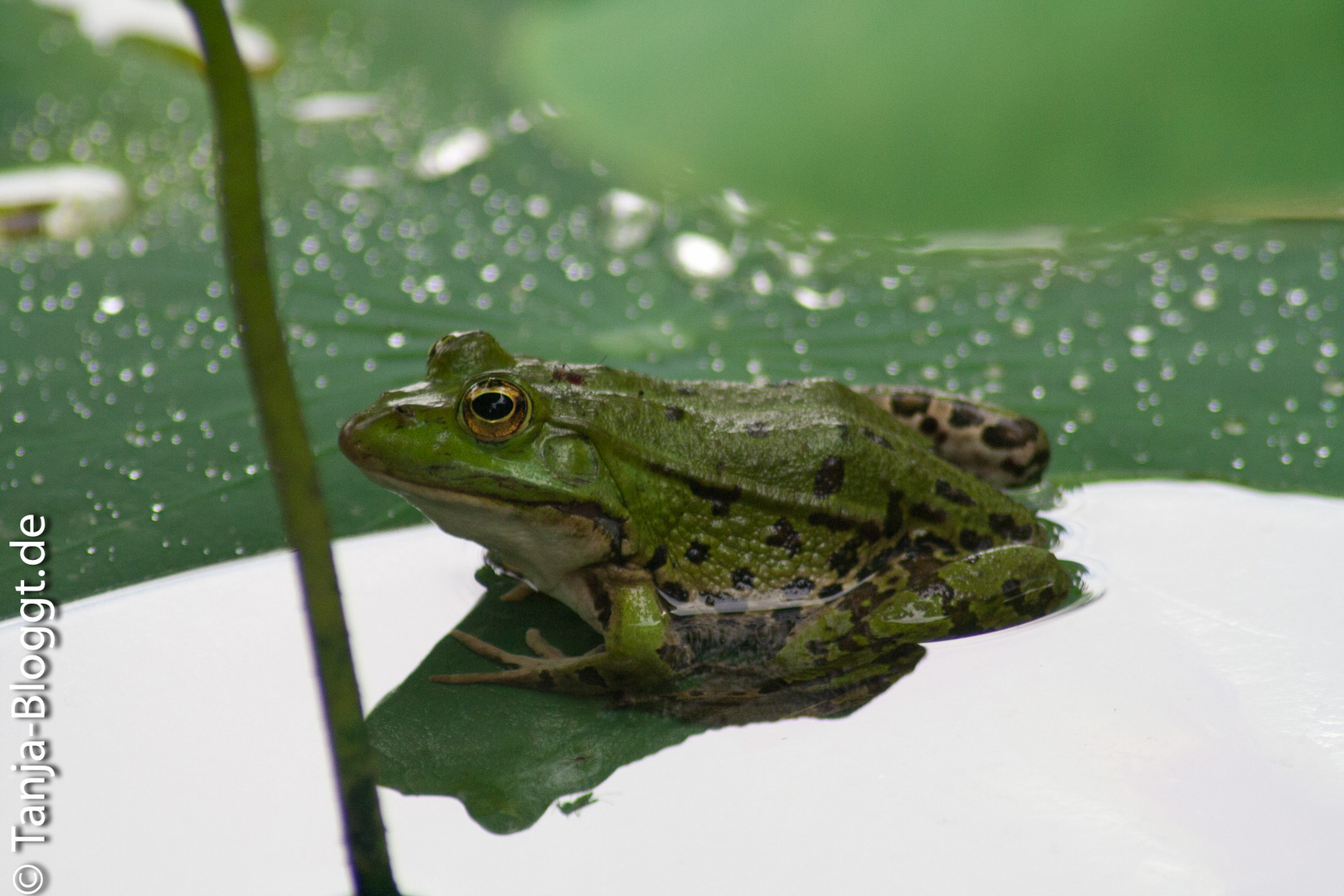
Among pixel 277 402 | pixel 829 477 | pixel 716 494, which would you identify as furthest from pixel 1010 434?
pixel 277 402

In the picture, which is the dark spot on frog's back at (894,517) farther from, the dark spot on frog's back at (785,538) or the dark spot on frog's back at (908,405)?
the dark spot on frog's back at (908,405)

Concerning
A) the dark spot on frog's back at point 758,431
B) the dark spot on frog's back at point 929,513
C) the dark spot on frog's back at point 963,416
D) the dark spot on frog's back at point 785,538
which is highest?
the dark spot on frog's back at point 963,416

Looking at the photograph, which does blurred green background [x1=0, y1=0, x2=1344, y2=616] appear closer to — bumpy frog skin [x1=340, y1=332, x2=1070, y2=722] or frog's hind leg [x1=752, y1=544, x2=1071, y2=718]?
bumpy frog skin [x1=340, y1=332, x2=1070, y2=722]

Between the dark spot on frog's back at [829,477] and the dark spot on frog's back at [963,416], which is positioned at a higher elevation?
the dark spot on frog's back at [963,416]

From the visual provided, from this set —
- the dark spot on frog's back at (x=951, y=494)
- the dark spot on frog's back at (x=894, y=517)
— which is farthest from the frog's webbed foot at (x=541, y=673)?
the dark spot on frog's back at (x=951, y=494)

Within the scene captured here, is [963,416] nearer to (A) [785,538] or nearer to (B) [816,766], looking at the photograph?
(A) [785,538]

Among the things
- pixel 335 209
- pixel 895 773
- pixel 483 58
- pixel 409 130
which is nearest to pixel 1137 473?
pixel 895 773

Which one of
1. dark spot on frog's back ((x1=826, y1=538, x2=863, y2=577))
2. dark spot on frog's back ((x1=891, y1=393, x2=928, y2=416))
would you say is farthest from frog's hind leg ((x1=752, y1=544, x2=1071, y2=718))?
dark spot on frog's back ((x1=891, y1=393, x2=928, y2=416))

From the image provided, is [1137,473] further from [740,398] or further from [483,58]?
[483,58]
